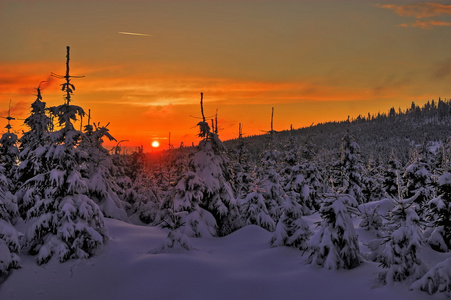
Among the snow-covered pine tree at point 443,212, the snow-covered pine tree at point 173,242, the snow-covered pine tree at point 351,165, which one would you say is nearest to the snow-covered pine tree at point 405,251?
the snow-covered pine tree at point 443,212

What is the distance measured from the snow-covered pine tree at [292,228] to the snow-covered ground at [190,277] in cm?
50

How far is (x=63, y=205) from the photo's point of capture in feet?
53.3

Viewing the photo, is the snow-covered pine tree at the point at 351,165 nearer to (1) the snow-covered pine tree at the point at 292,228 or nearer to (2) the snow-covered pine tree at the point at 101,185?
(1) the snow-covered pine tree at the point at 292,228

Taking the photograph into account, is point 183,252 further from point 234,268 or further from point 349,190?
point 349,190

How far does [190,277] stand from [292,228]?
5.98m

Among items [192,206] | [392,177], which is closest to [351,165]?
[392,177]

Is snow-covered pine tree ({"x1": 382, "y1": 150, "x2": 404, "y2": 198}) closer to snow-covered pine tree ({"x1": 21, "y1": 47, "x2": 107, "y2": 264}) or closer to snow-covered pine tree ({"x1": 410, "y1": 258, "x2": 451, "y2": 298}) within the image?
snow-covered pine tree ({"x1": 410, "y1": 258, "x2": 451, "y2": 298})

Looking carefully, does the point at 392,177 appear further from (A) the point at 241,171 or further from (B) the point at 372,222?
(B) the point at 372,222

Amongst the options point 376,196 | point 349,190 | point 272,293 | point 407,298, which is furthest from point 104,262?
point 376,196

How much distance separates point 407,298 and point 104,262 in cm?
1247

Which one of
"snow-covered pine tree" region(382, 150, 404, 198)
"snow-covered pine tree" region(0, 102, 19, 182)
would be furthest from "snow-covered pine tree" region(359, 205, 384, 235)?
"snow-covered pine tree" region(0, 102, 19, 182)

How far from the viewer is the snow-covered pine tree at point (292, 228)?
17203 millimetres

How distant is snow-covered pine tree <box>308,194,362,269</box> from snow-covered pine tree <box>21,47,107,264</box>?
33.2ft

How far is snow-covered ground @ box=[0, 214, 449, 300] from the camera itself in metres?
12.2
